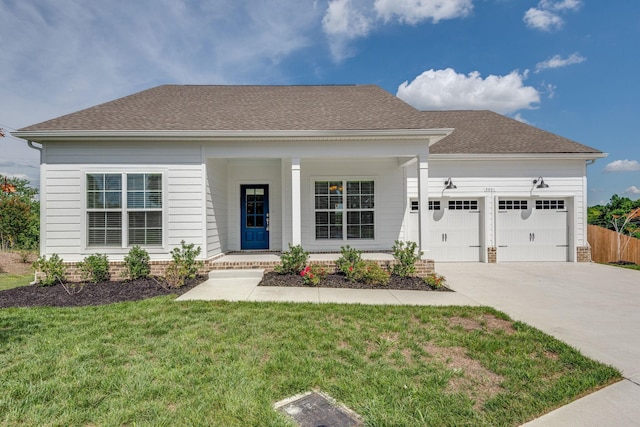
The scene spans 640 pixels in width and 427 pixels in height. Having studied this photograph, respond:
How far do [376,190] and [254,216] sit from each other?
3.88 metres

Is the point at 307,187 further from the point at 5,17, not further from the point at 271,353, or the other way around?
the point at 5,17

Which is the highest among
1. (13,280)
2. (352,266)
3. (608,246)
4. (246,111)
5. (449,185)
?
(246,111)

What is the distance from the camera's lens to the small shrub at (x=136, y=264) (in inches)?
276

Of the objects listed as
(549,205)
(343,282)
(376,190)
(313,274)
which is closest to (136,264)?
(313,274)

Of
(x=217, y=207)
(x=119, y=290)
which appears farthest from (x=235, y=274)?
(x=119, y=290)

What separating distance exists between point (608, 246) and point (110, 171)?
15126 millimetres

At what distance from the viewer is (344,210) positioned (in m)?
9.45

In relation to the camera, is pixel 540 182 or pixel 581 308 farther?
pixel 540 182

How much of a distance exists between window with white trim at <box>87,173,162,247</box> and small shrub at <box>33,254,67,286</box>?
2.26 ft

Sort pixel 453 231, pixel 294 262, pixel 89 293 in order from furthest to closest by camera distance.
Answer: pixel 453 231
pixel 294 262
pixel 89 293

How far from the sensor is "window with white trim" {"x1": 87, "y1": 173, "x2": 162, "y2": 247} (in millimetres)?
7375

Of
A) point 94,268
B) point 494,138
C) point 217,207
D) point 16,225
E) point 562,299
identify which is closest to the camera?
point 562,299

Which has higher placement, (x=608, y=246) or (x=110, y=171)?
(x=110, y=171)

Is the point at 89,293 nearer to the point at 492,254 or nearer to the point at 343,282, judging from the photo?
the point at 343,282
